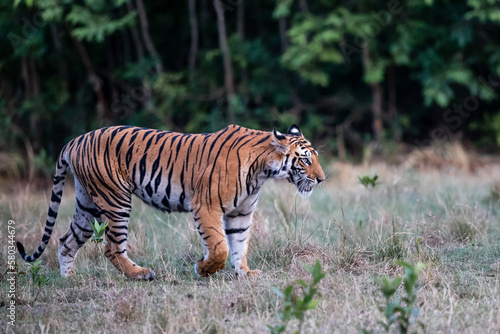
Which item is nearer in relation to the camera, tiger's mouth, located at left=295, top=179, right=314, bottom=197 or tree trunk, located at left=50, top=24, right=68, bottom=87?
tiger's mouth, located at left=295, top=179, right=314, bottom=197

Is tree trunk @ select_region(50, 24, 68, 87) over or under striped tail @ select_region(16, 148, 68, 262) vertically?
over

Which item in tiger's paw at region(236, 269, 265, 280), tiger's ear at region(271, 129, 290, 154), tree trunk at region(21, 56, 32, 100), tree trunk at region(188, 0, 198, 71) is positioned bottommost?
tiger's paw at region(236, 269, 265, 280)

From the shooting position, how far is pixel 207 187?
17.9 feet

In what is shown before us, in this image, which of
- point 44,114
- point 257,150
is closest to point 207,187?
point 257,150

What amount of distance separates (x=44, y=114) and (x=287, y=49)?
618 cm

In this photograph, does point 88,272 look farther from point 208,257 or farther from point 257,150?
point 257,150

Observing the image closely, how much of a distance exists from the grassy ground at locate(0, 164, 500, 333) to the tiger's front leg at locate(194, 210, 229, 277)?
18cm

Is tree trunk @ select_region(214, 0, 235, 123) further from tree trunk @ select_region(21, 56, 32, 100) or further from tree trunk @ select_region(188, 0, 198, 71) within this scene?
tree trunk @ select_region(21, 56, 32, 100)

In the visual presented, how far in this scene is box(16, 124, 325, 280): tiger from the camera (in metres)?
5.46

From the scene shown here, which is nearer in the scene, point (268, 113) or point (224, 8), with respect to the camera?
point (268, 113)

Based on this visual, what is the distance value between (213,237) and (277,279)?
663mm

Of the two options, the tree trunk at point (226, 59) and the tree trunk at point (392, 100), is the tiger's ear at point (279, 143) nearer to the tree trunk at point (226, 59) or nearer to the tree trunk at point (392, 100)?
the tree trunk at point (226, 59)

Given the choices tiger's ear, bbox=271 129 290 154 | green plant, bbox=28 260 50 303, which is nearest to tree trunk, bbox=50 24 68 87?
green plant, bbox=28 260 50 303

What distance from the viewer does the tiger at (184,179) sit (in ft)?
17.9
